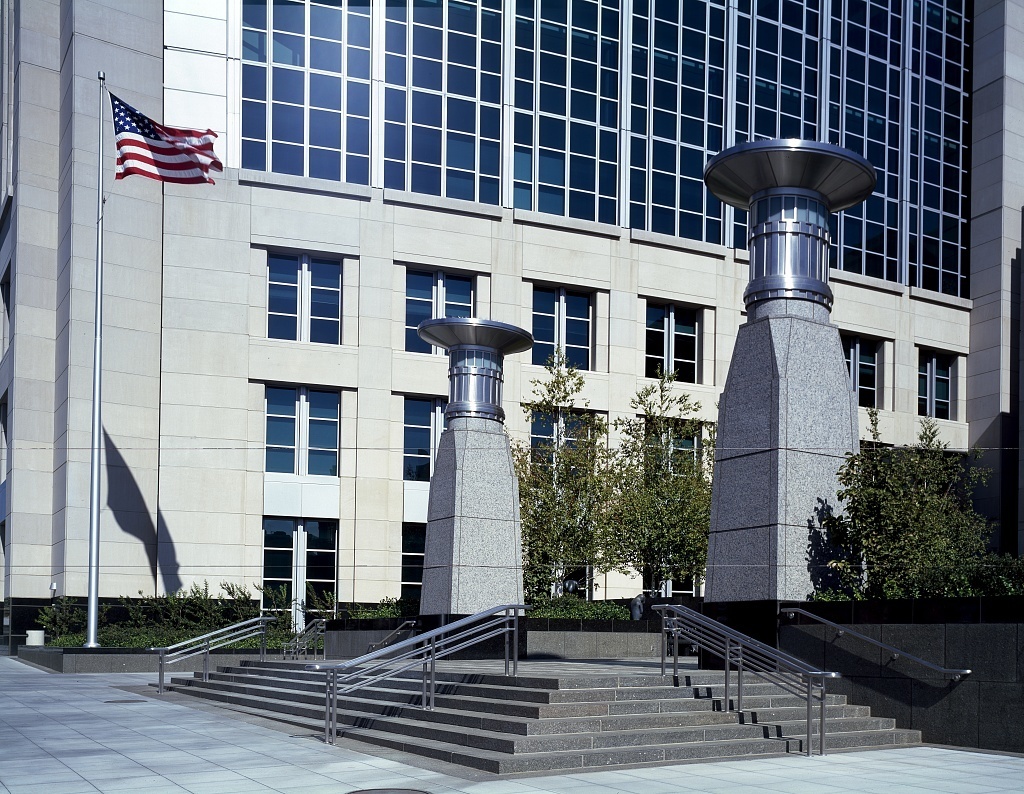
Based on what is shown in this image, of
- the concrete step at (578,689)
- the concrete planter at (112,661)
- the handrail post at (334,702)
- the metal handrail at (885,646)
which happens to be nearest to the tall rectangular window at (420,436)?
the concrete planter at (112,661)

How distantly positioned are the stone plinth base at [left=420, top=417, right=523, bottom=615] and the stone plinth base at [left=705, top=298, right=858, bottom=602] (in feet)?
26.5

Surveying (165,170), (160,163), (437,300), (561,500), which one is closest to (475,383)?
(561,500)

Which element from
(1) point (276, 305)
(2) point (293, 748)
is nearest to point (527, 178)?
(1) point (276, 305)

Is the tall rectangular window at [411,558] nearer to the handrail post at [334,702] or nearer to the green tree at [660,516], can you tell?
the green tree at [660,516]

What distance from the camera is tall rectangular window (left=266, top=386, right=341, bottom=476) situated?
37750 mm

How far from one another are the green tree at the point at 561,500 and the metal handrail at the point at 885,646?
15.1m

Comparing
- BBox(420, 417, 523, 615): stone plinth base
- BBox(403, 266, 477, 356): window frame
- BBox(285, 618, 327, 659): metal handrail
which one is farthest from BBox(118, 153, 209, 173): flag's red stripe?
BBox(285, 618, 327, 659): metal handrail

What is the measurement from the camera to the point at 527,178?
135 feet

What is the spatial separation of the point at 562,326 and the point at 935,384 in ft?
58.0

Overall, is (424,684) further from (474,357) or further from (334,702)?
(474,357)

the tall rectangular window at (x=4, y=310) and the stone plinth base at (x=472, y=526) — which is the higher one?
the tall rectangular window at (x=4, y=310)

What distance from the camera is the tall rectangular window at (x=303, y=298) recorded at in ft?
125

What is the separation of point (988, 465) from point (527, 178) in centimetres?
2237

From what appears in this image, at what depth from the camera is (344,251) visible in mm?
38094
